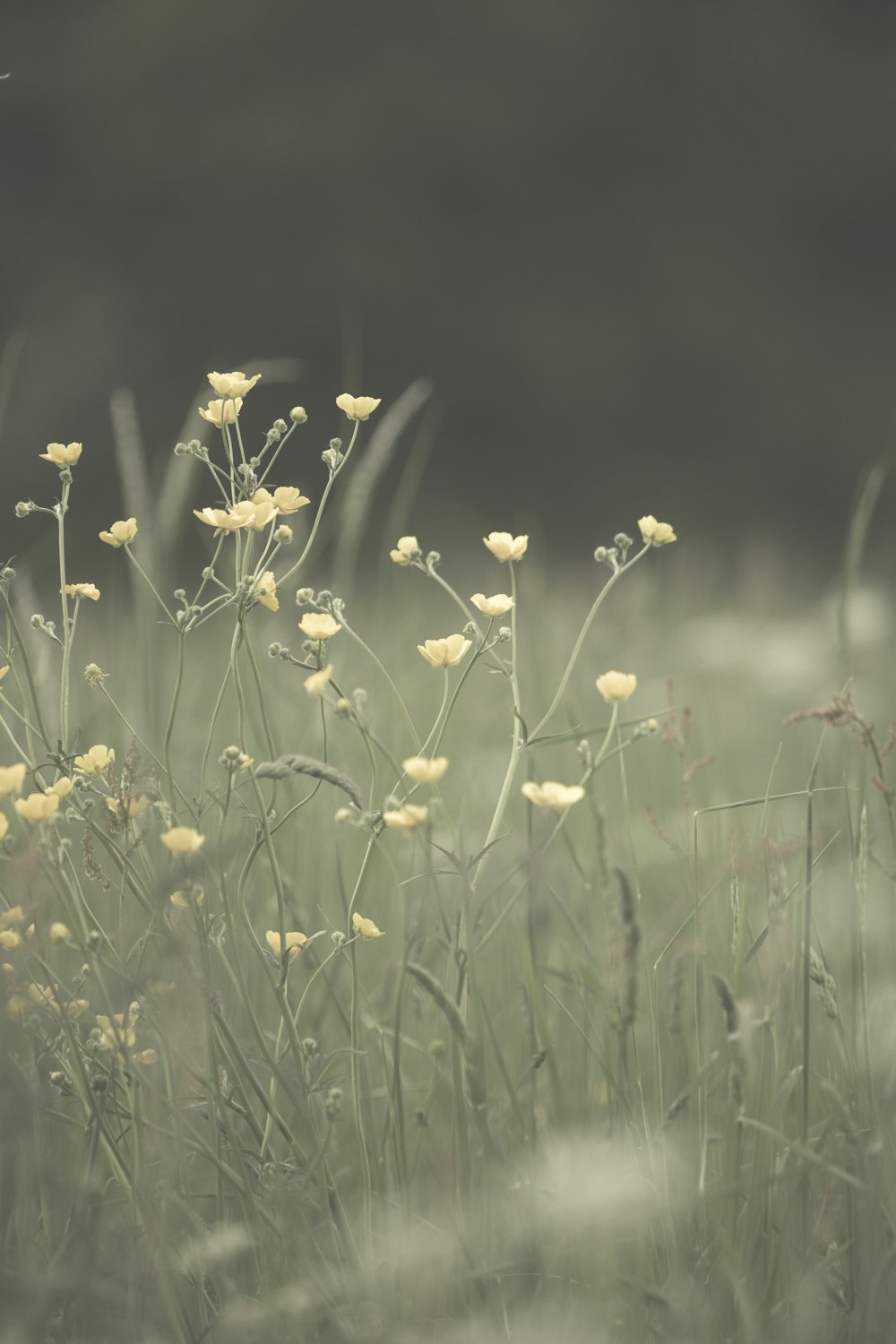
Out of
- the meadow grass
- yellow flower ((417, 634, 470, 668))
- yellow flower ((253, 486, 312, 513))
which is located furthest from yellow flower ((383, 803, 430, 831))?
yellow flower ((253, 486, 312, 513))

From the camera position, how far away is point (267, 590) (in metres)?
0.65

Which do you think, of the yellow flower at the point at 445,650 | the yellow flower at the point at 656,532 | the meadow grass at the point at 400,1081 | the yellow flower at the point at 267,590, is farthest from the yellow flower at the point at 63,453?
the yellow flower at the point at 656,532

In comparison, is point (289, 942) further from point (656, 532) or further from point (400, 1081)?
point (656, 532)

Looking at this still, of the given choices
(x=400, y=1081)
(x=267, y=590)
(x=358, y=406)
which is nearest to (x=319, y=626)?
(x=267, y=590)

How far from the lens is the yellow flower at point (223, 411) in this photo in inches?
24.8

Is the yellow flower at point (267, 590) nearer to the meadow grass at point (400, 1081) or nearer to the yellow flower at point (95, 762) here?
the meadow grass at point (400, 1081)

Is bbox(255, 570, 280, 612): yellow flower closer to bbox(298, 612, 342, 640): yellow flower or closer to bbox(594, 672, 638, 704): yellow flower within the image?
bbox(298, 612, 342, 640): yellow flower

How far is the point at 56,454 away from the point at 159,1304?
473 mm

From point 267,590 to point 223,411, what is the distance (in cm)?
10

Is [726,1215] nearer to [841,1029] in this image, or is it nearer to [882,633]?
[841,1029]

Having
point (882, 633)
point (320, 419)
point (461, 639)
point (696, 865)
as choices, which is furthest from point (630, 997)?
point (320, 419)

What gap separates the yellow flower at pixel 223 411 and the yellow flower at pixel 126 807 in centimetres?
22

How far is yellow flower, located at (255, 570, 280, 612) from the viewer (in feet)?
2.09

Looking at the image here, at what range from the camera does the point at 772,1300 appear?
58 cm
